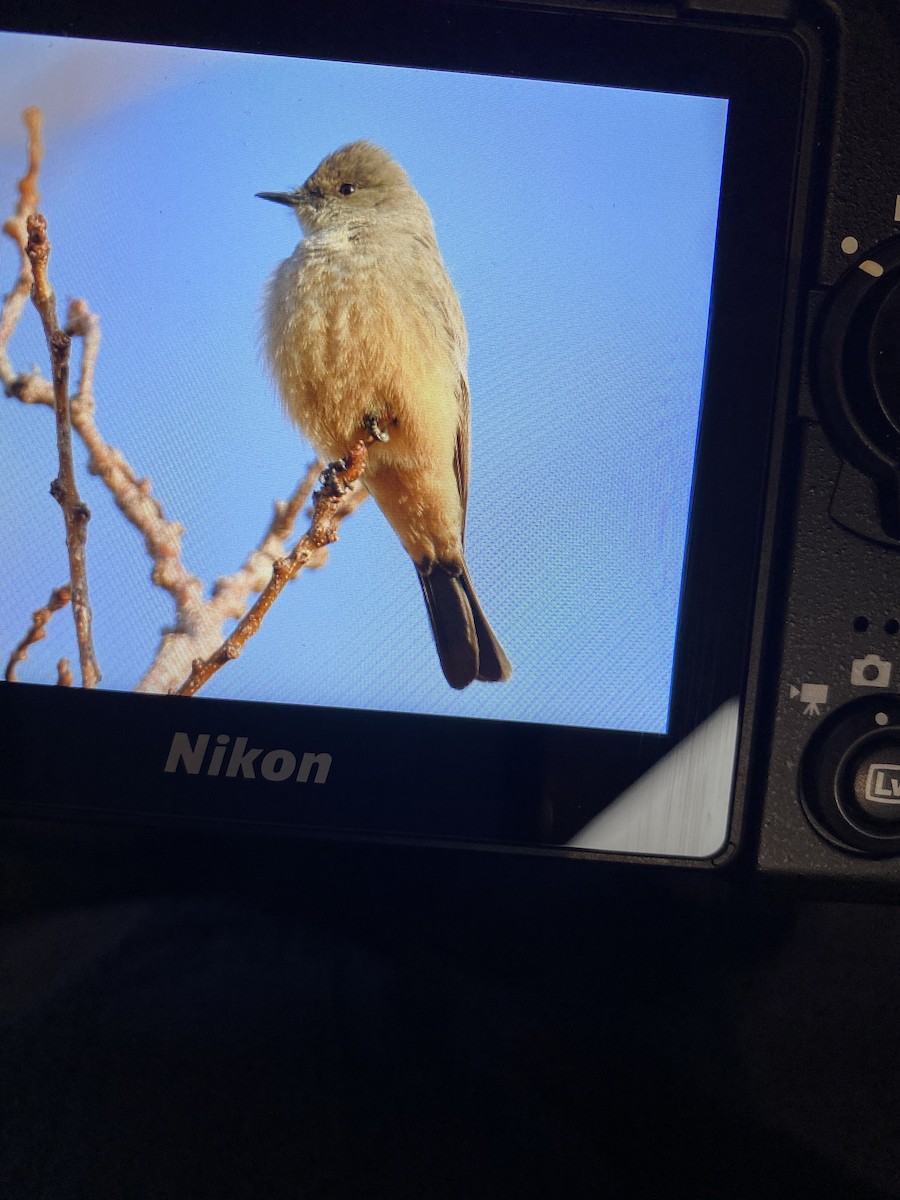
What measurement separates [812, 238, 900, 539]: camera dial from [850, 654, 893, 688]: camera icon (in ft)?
0.25

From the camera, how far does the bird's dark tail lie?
18.5 inches

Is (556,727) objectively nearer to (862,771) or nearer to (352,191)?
(862,771)

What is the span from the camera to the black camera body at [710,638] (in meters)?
0.46

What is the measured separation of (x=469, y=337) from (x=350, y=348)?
11 centimetres

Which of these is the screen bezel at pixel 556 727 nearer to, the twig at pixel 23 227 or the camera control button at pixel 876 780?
the camera control button at pixel 876 780

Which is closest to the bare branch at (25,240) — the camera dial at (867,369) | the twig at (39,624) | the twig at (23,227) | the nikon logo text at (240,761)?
the twig at (23,227)

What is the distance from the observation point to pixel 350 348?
543mm

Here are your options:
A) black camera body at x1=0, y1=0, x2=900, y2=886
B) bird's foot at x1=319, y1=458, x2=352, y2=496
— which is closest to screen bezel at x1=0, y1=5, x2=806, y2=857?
black camera body at x1=0, y1=0, x2=900, y2=886

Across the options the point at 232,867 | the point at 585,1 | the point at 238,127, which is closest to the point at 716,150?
Answer: the point at 585,1

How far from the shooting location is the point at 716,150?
18.2 inches

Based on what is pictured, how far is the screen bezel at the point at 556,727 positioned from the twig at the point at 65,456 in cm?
4

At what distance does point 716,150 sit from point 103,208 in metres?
0.35

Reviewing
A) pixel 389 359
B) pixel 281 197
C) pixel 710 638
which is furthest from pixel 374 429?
pixel 710 638

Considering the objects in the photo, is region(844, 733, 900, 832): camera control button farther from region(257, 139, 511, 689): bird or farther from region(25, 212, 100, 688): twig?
region(25, 212, 100, 688): twig
